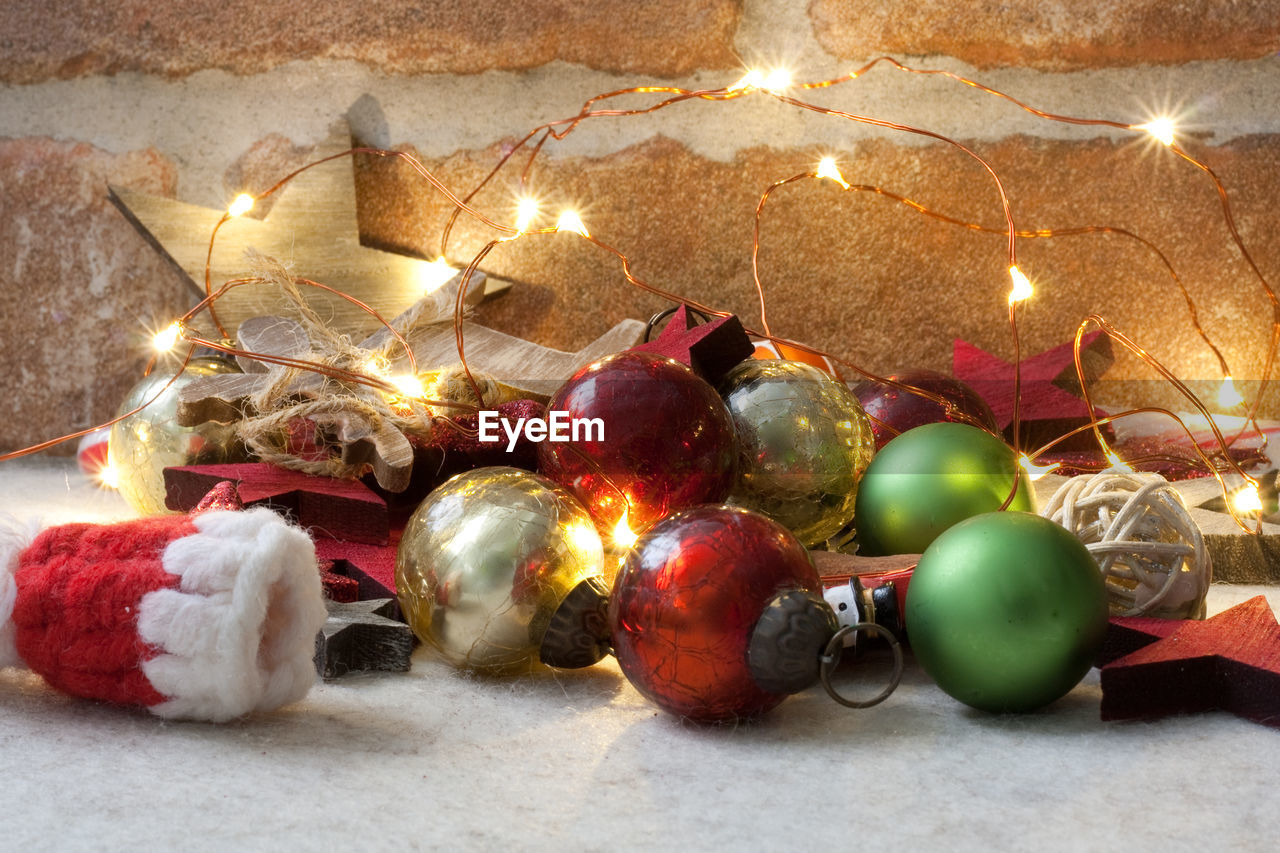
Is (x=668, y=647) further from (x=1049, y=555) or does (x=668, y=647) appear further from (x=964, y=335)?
(x=964, y=335)

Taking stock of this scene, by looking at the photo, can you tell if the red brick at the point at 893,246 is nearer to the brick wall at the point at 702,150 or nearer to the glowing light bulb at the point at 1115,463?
the brick wall at the point at 702,150

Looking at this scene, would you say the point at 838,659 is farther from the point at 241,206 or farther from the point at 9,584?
the point at 241,206

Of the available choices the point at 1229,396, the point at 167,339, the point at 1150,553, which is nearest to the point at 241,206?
the point at 167,339

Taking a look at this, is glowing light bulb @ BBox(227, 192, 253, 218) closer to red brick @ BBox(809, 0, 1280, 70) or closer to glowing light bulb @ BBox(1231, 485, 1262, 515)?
red brick @ BBox(809, 0, 1280, 70)

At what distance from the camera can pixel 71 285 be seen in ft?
3.98

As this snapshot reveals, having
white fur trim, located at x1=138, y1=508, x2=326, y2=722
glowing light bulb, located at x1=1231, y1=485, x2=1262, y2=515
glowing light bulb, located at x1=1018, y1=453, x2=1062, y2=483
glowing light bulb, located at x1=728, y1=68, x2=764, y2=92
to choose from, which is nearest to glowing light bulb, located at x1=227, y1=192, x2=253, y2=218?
glowing light bulb, located at x1=728, y1=68, x2=764, y2=92

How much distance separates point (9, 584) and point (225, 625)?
0.13m

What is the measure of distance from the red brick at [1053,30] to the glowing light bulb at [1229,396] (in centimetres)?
32

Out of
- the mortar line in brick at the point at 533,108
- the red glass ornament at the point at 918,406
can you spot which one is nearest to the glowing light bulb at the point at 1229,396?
the mortar line in brick at the point at 533,108

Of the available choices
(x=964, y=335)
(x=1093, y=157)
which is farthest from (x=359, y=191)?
(x=1093, y=157)

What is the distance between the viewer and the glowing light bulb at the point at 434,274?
1.14 meters

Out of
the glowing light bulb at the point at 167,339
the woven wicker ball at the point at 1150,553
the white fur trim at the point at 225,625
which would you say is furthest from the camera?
the glowing light bulb at the point at 167,339

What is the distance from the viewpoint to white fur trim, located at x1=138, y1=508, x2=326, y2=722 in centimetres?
53

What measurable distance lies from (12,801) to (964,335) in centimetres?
95
